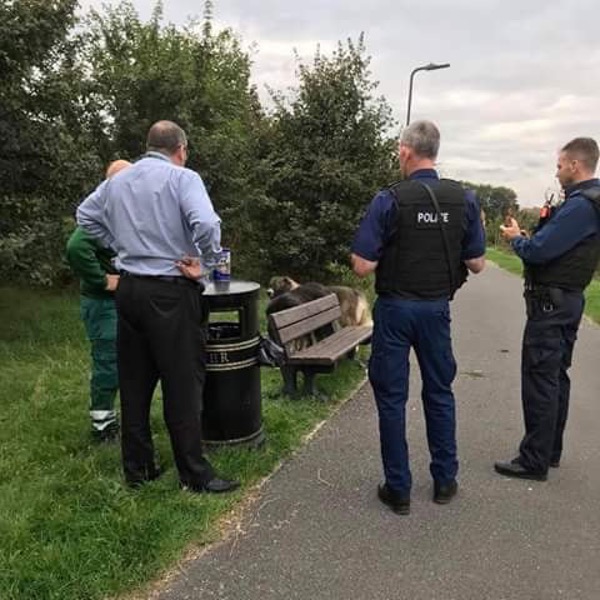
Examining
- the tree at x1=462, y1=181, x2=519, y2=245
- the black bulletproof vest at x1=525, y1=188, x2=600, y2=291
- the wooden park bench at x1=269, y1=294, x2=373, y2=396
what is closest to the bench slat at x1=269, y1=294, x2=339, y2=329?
the wooden park bench at x1=269, y1=294, x2=373, y2=396

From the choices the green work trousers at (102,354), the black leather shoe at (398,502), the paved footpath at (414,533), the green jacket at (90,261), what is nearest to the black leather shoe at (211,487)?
the paved footpath at (414,533)

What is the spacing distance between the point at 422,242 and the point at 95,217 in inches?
76.3

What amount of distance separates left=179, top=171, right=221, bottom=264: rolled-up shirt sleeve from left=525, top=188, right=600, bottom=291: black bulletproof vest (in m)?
2.06

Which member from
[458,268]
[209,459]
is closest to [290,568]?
[209,459]

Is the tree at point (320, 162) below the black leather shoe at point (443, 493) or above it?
above

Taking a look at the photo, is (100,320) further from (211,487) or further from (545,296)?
(545,296)

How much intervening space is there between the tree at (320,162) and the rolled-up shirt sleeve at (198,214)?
29.6 feet

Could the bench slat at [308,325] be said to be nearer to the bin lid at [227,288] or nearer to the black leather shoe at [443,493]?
the bin lid at [227,288]

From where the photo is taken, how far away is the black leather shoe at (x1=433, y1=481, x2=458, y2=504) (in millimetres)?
4242

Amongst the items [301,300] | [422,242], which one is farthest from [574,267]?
[301,300]

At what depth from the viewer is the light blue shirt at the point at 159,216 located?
12.6 feet

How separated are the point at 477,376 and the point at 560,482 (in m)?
2.99

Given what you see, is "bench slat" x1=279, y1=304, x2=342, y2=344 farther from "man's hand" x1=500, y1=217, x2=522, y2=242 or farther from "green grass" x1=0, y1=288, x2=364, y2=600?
"man's hand" x1=500, y1=217, x2=522, y2=242

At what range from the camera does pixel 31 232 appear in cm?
752
